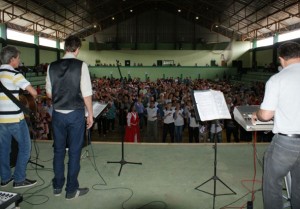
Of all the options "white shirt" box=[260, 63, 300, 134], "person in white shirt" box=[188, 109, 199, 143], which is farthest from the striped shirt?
"person in white shirt" box=[188, 109, 199, 143]

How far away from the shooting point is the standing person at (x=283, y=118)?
7.25 feet

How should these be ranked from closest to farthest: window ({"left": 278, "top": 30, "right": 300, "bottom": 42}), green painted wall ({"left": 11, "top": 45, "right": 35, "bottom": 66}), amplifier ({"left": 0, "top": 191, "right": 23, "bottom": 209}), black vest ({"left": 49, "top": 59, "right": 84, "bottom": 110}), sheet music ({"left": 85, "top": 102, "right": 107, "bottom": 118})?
amplifier ({"left": 0, "top": 191, "right": 23, "bottom": 209}), black vest ({"left": 49, "top": 59, "right": 84, "bottom": 110}), sheet music ({"left": 85, "top": 102, "right": 107, "bottom": 118}), window ({"left": 278, "top": 30, "right": 300, "bottom": 42}), green painted wall ({"left": 11, "top": 45, "right": 35, "bottom": 66})

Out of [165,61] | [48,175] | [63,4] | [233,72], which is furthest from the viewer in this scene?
[165,61]

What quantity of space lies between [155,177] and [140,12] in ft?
98.5

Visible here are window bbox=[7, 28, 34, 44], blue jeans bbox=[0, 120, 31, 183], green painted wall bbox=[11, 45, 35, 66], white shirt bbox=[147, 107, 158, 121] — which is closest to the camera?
blue jeans bbox=[0, 120, 31, 183]

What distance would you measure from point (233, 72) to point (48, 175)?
86.9 feet

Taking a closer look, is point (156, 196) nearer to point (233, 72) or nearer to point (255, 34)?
point (233, 72)

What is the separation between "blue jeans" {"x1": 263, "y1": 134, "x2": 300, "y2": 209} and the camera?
89.1 inches

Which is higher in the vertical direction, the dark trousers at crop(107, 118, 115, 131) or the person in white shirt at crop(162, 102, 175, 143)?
the person in white shirt at crop(162, 102, 175, 143)

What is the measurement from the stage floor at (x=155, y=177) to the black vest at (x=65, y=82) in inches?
45.1

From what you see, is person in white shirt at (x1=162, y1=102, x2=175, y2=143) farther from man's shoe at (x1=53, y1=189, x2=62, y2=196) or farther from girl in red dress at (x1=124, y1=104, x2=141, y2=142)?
man's shoe at (x1=53, y1=189, x2=62, y2=196)

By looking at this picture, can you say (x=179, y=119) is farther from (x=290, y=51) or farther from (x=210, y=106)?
(x=290, y=51)

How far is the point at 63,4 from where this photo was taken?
70.0 ft

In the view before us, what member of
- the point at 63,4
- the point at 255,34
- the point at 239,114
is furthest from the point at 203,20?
the point at 239,114
